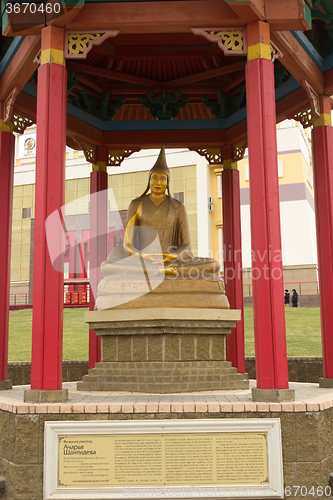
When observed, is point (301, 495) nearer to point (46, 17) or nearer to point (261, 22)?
point (261, 22)

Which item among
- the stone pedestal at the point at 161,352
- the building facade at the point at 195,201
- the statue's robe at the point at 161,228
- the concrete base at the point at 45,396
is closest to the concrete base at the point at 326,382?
the stone pedestal at the point at 161,352

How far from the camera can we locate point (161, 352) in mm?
6352

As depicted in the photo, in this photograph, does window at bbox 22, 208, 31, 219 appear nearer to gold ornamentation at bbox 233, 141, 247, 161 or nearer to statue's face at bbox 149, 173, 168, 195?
gold ornamentation at bbox 233, 141, 247, 161

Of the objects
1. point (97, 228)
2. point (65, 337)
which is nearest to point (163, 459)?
point (97, 228)

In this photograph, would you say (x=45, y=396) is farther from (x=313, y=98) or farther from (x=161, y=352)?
(x=313, y=98)

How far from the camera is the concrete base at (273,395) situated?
5164 millimetres

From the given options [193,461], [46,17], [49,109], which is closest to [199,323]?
[193,461]

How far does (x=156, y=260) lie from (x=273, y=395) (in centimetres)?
265

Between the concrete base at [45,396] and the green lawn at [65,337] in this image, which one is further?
the green lawn at [65,337]

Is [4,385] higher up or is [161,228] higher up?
[161,228]

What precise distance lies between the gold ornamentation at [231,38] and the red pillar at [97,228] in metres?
3.93

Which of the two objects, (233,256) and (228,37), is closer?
(228,37)

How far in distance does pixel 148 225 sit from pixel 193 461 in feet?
13.7

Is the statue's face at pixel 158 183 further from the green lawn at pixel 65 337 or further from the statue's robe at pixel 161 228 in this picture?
the green lawn at pixel 65 337
